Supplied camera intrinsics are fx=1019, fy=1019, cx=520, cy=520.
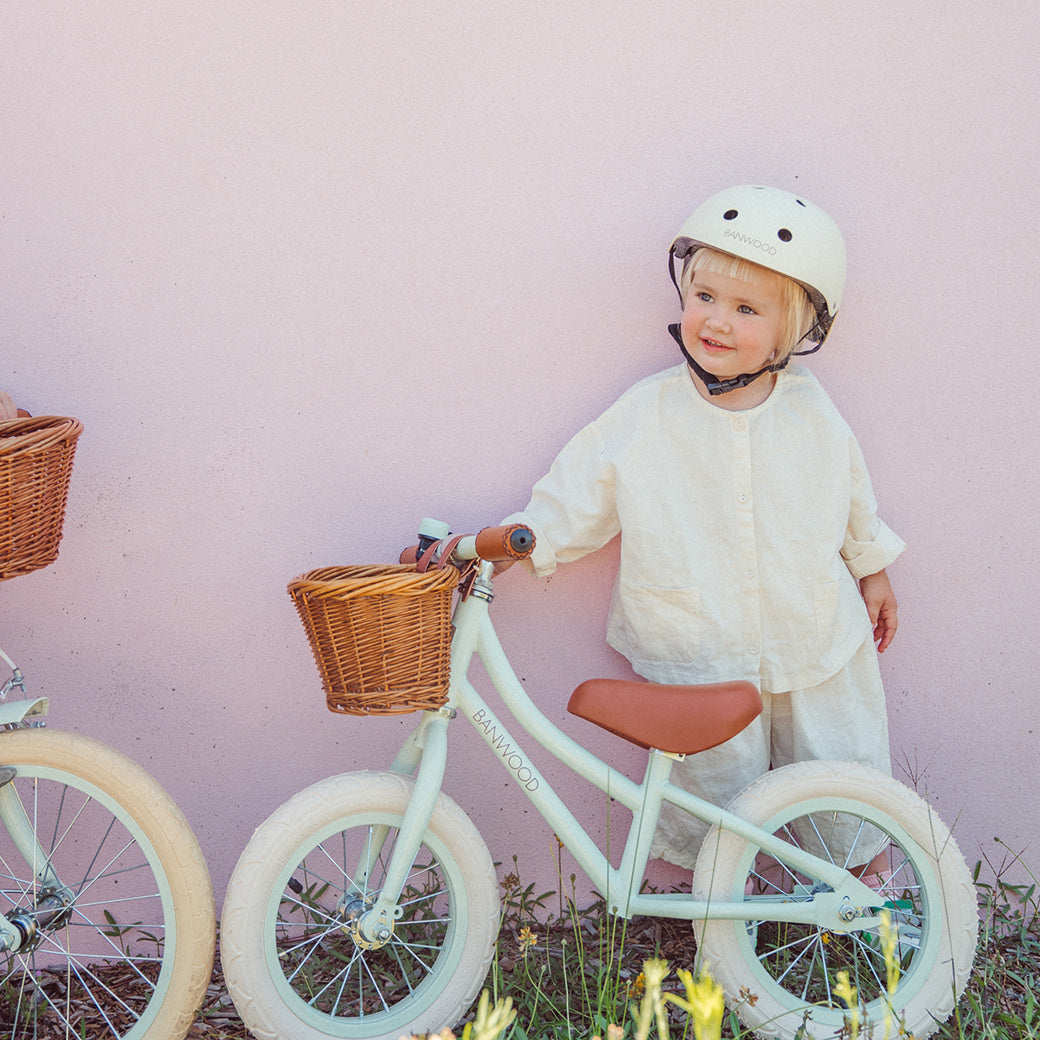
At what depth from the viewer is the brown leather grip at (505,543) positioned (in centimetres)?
198

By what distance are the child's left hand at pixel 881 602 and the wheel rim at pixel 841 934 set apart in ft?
1.48

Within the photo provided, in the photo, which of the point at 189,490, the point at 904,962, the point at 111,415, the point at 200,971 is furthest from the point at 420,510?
the point at 904,962

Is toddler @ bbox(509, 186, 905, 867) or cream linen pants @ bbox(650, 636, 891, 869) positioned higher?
toddler @ bbox(509, 186, 905, 867)

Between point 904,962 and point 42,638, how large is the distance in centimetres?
215

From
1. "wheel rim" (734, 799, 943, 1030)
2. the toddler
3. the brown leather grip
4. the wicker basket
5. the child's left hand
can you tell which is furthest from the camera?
the child's left hand

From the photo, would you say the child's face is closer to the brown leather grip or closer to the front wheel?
the brown leather grip

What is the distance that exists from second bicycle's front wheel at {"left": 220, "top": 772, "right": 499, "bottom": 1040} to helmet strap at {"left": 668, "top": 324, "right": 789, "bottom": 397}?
41.7 inches

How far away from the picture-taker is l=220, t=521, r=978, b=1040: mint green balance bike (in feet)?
6.59

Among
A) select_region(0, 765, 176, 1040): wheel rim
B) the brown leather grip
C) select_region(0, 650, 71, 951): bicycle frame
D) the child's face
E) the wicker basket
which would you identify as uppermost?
the child's face

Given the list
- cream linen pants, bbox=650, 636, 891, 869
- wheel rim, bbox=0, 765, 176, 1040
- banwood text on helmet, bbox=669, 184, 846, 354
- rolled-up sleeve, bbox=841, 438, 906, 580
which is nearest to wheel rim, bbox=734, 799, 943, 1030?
cream linen pants, bbox=650, 636, 891, 869

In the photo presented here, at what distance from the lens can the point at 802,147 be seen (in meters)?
2.45

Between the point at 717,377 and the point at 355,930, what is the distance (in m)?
1.38

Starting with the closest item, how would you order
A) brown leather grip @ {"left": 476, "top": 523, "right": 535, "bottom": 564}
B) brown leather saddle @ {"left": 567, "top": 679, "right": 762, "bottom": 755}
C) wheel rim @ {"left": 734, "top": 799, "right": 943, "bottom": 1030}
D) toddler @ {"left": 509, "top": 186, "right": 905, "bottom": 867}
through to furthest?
1. brown leather grip @ {"left": 476, "top": 523, "right": 535, "bottom": 564}
2. brown leather saddle @ {"left": 567, "top": 679, "right": 762, "bottom": 755}
3. wheel rim @ {"left": 734, "top": 799, "right": 943, "bottom": 1030}
4. toddler @ {"left": 509, "top": 186, "right": 905, "bottom": 867}

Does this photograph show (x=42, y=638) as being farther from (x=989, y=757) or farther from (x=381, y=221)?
(x=989, y=757)
